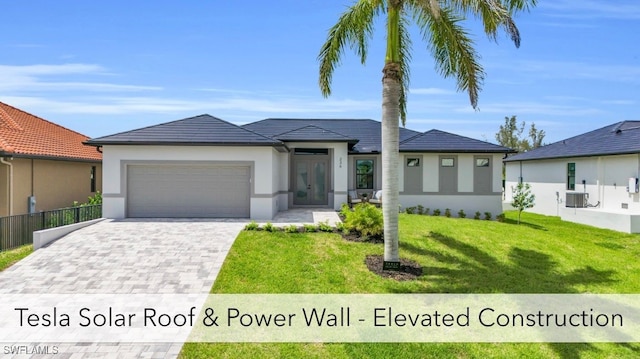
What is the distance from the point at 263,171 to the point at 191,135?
3.57 m

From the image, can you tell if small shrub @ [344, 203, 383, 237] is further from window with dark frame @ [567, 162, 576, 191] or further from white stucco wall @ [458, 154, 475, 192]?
window with dark frame @ [567, 162, 576, 191]

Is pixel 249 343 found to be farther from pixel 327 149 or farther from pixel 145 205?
pixel 327 149

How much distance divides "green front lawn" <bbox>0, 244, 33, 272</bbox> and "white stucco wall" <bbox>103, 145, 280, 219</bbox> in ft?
11.6

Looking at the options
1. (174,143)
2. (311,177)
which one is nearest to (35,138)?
(174,143)

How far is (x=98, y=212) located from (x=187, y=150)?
4679 mm

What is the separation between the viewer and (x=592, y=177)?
22156mm

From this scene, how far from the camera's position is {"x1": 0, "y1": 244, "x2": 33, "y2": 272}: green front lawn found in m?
10.0

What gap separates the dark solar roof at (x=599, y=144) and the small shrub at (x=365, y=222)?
53.4ft

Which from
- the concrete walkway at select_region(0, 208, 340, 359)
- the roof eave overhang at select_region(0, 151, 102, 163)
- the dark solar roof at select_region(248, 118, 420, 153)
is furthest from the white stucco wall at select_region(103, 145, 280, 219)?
the dark solar roof at select_region(248, 118, 420, 153)

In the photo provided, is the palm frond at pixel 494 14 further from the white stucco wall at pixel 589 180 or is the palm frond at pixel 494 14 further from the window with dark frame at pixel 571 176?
the window with dark frame at pixel 571 176

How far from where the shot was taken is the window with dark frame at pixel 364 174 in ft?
68.6

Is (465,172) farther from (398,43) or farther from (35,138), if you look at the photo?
(35,138)

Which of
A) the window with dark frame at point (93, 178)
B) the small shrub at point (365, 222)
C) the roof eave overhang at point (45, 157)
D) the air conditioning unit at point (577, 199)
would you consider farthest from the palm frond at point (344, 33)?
the air conditioning unit at point (577, 199)

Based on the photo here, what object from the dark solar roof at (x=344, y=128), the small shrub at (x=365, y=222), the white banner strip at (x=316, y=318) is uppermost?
the dark solar roof at (x=344, y=128)
